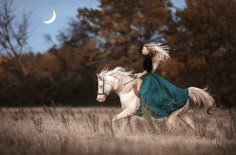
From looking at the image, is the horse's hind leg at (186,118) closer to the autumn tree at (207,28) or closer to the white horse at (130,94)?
the white horse at (130,94)

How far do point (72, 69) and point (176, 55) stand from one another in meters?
12.2

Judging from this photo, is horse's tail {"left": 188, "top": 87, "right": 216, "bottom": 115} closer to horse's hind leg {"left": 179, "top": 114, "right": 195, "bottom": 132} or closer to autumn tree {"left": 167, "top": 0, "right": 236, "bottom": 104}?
horse's hind leg {"left": 179, "top": 114, "right": 195, "bottom": 132}

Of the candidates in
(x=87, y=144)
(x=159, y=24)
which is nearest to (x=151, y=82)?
(x=87, y=144)

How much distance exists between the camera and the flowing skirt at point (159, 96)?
987 centimetres

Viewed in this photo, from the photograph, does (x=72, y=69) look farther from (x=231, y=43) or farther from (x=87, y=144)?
(x=87, y=144)

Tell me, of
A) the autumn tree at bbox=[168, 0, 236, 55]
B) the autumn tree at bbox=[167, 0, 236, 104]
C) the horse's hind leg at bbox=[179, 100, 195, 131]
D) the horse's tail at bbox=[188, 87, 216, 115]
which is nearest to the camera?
the horse's hind leg at bbox=[179, 100, 195, 131]

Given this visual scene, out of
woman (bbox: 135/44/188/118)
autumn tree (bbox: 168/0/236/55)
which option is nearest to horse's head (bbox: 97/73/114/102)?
woman (bbox: 135/44/188/118)

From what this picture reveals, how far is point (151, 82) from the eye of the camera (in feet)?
32.3

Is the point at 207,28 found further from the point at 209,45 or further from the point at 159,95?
the point at 159,95

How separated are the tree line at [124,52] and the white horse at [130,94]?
8756mm

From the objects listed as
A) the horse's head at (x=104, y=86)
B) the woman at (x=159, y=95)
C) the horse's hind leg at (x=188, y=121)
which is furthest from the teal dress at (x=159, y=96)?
the horse's head at (x=104, y=86)

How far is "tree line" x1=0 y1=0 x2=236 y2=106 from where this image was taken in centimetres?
Answer: 2447

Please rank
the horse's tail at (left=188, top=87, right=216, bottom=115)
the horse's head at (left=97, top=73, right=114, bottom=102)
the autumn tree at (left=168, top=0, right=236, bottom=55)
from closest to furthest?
the horse's tail at (left=188, top=87, right=216, bottom=115), the horse's head at (left=97, top=73, right=114, bottom=102), the autumn tree at (left=168, top=0, right=236, bottom=55)

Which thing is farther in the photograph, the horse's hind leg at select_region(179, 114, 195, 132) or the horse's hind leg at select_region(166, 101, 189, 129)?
the horse's hind leg at select_region(166, 101, 189, 129)
